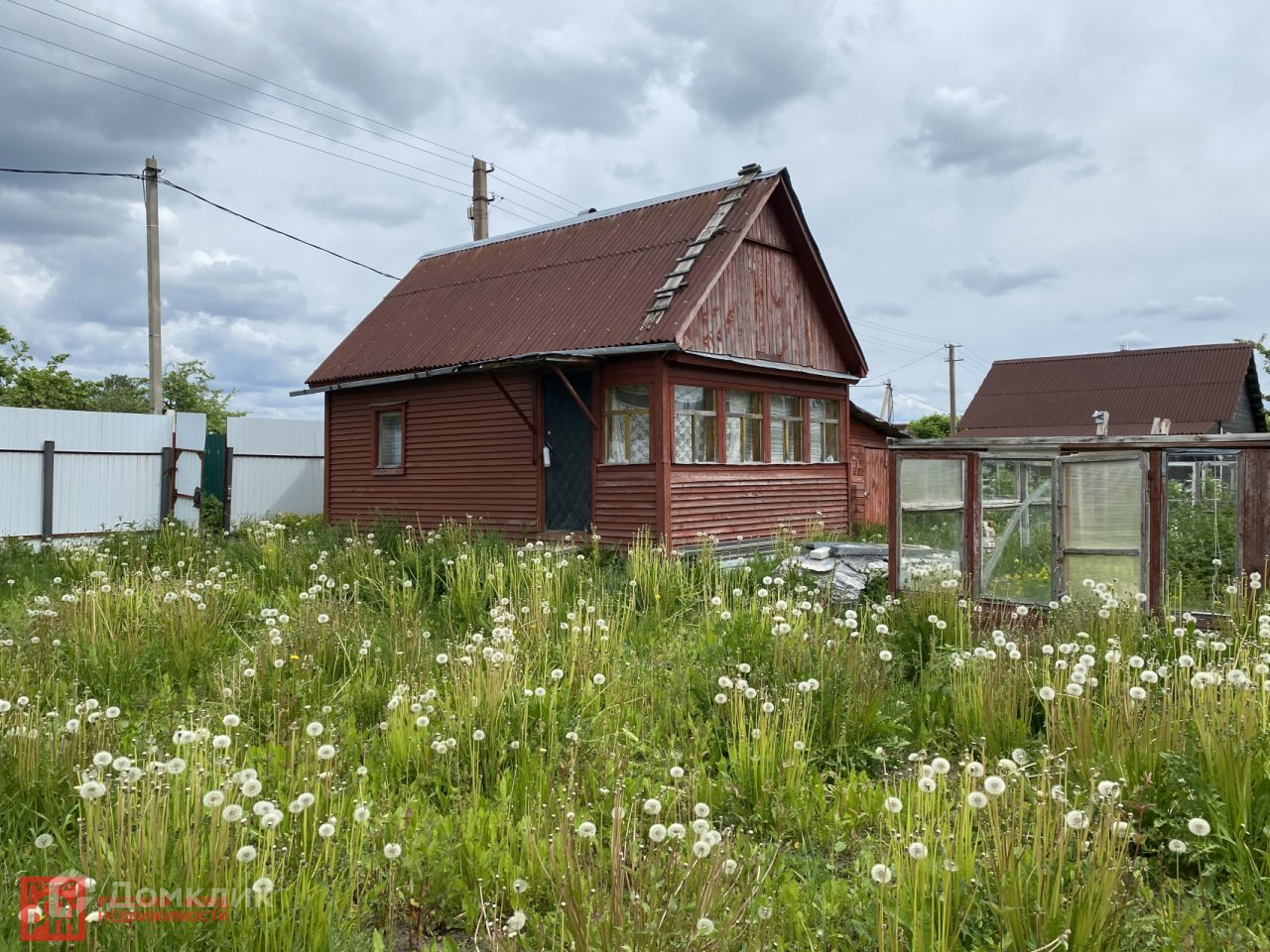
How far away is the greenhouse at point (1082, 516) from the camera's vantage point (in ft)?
26.0

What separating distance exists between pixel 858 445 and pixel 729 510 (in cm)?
576

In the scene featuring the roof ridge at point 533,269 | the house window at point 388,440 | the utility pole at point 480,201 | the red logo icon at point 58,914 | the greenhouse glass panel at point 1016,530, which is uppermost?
the utility pole at point 480,201

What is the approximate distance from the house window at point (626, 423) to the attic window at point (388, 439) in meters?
5.45

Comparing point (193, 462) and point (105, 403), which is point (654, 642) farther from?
point (105, 403)

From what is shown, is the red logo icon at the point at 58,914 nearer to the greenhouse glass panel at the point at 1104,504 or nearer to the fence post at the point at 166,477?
the greenhouse glass panel at the point at 1104,504

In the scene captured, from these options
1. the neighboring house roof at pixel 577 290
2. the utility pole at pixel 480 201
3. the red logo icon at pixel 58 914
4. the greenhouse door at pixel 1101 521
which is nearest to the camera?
the red logo icon at pixel 58 914

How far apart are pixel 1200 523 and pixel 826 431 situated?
10.7 metres

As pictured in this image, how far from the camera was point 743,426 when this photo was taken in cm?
1616

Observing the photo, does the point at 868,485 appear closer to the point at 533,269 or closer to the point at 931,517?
the point at 533,269

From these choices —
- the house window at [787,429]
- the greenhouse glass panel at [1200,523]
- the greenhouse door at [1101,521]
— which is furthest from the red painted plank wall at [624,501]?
the greenhouse glass panel at [1200,523]

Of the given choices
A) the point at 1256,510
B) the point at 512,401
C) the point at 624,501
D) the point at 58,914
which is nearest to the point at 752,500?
the point at 624,501

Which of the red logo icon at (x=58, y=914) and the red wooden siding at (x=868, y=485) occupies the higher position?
the red wooden siding at (x=868, y=485)

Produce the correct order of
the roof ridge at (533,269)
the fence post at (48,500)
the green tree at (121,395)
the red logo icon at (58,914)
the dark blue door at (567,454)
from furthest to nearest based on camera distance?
1. the green tree at (121,395)
2. the fence post at (48,500)
3. the roof ridge at (533,269)
4. the dark blue door at (567,454)
5. the red logo icon at (58,914)

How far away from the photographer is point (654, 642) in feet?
23.4
